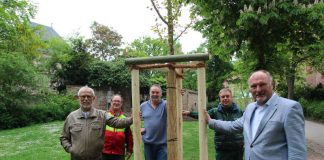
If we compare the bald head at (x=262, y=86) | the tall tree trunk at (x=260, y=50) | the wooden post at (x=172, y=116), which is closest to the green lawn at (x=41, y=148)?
the tall tree trunk at (x=260, y=50)

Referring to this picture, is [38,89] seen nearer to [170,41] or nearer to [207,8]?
[170,41]

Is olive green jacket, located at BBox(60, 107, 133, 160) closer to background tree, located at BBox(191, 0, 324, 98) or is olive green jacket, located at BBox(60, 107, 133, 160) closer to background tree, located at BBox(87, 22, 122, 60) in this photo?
background tree, located at BBox(191, 0, 324, 98)

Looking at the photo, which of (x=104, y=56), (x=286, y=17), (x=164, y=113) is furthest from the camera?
(x=104, y=56)

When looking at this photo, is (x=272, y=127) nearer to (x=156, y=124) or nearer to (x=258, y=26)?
(x=156, y=124)

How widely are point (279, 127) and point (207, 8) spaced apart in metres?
6.74

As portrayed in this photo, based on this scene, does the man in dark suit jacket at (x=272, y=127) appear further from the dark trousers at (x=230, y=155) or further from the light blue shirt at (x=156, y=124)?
the light blue shirt at (x=156, y=124)

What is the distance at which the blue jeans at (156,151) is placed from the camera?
18.6 ft

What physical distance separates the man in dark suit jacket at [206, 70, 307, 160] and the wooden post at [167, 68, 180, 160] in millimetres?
936

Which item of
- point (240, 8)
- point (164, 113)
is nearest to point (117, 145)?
point (164, 113)

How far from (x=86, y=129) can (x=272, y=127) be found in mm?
2455

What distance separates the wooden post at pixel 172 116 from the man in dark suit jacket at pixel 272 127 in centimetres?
94

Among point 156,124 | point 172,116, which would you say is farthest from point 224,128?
point 156,124

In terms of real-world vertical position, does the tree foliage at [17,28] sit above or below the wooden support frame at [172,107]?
above

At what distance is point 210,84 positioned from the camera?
3094 cm
